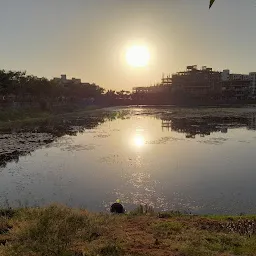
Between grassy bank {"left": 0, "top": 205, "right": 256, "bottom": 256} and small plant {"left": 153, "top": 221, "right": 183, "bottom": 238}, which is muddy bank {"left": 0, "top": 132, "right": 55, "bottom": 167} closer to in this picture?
grassy bank {"left": 0, "top": 205, "right": 256, "bottom": 256}

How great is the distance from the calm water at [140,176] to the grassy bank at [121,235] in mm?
3609

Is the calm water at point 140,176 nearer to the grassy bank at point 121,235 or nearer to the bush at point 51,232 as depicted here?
the grassy bank at point 121,235

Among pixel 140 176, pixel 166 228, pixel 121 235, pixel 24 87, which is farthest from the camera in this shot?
pixel 24 87

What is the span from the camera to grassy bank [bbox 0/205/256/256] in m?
8.81

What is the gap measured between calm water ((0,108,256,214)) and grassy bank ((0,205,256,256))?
3609 millimetres

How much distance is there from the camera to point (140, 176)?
21.6 m

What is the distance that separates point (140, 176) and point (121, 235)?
1123 centimetres

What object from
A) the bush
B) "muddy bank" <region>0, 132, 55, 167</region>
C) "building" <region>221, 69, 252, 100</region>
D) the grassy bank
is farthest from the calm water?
"building" <region>221, 69, 252, 100</region>

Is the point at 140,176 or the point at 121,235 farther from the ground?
the point at 121,235

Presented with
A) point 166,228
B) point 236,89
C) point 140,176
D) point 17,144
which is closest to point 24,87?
point 17,144

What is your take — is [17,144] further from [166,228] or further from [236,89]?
[236,89]

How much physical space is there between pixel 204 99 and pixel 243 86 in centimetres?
3316

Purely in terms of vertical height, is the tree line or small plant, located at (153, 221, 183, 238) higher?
the tree line

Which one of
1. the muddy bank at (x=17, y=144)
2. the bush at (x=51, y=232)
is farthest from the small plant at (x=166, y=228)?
the muddy bank at (x=17, y=144)
